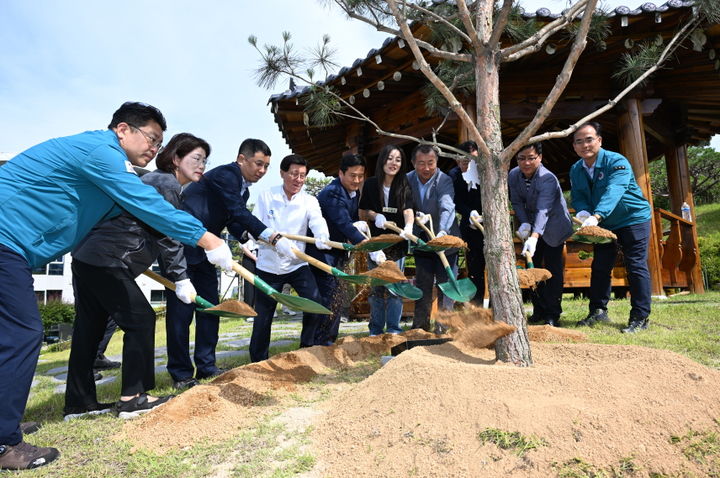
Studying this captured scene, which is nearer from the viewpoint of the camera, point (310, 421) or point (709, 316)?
point (310, 421)

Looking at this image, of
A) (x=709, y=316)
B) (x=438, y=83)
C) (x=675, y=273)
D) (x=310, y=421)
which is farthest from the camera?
(x=675, y=273)

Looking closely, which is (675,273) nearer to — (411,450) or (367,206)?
(367,206)

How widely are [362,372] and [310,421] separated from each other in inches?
34.9

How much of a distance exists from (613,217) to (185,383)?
142 inches

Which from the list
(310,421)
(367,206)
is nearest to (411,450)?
(310,421)

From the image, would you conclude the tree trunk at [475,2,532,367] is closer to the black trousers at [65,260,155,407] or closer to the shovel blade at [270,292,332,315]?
the shovel blade at [270,292,332,315]

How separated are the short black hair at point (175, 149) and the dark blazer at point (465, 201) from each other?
8.31 feet

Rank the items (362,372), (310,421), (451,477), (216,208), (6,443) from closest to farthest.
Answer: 1. (451,477)
2. (6,443)
3. (310,421)
4. (362,372)
5. (216,208)

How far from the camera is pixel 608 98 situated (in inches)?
279

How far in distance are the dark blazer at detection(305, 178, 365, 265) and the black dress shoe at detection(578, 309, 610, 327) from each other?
83.2 inches

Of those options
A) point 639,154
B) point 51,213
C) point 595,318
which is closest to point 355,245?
point 51,213

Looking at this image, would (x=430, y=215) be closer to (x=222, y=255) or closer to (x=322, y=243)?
(x=322, y=243)

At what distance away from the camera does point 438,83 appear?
7.96 ft

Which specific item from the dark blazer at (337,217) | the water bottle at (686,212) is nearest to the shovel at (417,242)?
the dark blazer at (337,217)
